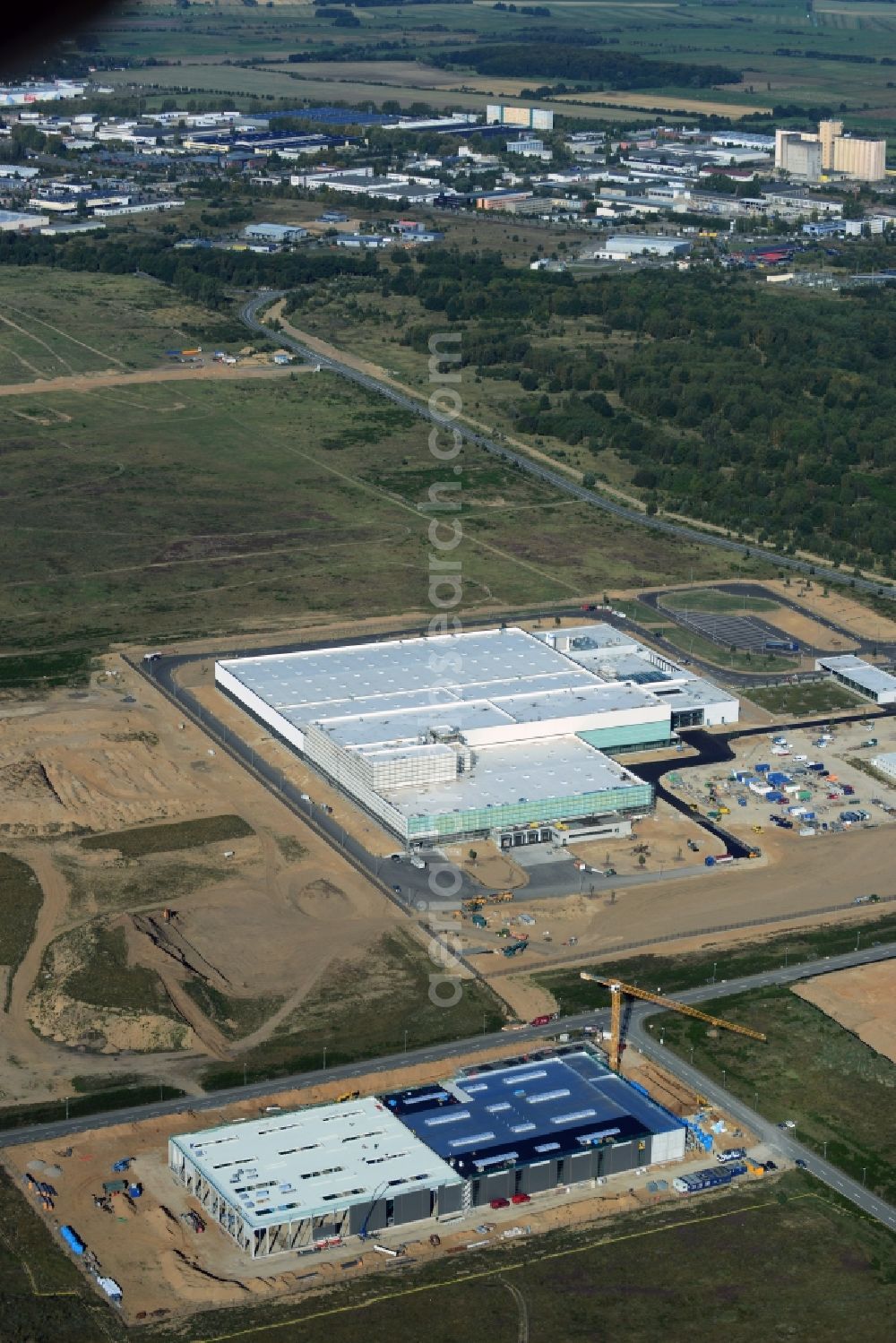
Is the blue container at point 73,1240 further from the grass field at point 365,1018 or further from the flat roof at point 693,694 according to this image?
the flat roof at point 693,694

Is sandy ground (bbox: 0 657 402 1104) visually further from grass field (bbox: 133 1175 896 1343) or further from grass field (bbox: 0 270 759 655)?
grass field (bbox: 133 1175 896 1343)

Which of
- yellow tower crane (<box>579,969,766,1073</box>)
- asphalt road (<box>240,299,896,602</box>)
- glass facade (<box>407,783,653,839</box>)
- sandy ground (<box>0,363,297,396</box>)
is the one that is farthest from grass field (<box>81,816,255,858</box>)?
sandy ground (<box>0,363,297,396</box>)

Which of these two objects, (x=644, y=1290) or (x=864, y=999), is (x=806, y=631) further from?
(x=644, y=1290)

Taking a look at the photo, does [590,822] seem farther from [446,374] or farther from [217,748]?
[446,374]

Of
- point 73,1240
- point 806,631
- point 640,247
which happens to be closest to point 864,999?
point 73,1240

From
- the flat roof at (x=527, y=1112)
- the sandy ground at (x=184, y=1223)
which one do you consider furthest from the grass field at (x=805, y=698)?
the sandy ground at (x=184, y=1223)
